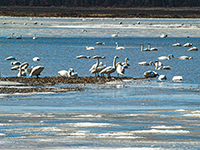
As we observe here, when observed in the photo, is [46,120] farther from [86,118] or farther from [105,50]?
[105,50]

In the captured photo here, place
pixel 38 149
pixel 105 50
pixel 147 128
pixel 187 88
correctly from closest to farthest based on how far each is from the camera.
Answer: pixel 38 149
pixel 147 128
pixel 187 88
pixel 105 50

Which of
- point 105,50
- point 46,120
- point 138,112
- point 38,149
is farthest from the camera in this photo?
point 105,50

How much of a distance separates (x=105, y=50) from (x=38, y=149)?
38.1 meters

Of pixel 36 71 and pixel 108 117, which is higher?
pixel 36 71

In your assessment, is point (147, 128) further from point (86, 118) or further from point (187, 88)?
Result: point (187, 88)

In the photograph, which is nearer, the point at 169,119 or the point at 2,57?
the point at 169,119

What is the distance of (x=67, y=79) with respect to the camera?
75.5 ft

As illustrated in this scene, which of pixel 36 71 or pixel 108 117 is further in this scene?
pixel 36 71

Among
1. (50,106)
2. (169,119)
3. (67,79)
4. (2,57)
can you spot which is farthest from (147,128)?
(2,57)

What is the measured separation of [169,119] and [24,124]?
3516 mm

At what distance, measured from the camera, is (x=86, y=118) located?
13375 millimetres

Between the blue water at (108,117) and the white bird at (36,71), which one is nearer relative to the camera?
the blue water at (108,117)

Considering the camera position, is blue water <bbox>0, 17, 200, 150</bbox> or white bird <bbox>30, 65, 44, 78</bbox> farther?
white bird <bbox>30, 65, 44, 78</bbox>

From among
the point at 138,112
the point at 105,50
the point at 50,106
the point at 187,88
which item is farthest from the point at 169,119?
the point at 105,50
